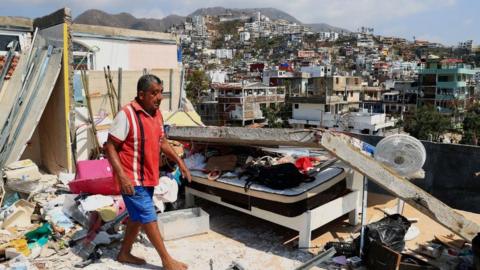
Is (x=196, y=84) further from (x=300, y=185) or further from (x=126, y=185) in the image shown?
(x=126, y=185)

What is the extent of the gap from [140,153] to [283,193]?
1424mm

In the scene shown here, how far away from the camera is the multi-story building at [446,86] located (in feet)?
169

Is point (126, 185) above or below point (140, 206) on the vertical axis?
above

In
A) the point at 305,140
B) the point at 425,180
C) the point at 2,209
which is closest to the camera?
the point at 305,140

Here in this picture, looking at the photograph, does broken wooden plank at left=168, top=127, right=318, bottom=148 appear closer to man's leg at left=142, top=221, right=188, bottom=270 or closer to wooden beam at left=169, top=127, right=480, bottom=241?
wooden beam at left=169, top=127, right=480, bottom=241

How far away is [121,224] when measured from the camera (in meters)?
3.94

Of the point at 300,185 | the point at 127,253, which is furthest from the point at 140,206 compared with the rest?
the point at 300,185

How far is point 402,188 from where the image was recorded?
3.16 m

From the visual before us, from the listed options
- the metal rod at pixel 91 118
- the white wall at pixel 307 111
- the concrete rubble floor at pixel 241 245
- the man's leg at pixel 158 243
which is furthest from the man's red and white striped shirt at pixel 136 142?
the white wall at pixel 307 111

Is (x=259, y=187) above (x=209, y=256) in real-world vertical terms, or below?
above

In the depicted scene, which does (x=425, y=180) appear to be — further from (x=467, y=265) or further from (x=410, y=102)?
(x=410, y=102)

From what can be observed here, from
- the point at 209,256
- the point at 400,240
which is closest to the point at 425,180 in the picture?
the point at 400,240

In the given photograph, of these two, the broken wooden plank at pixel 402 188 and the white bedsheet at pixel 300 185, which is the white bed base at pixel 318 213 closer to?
the white bedsheet at pixel 300 185

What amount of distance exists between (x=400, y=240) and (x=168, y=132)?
9.67 ft
